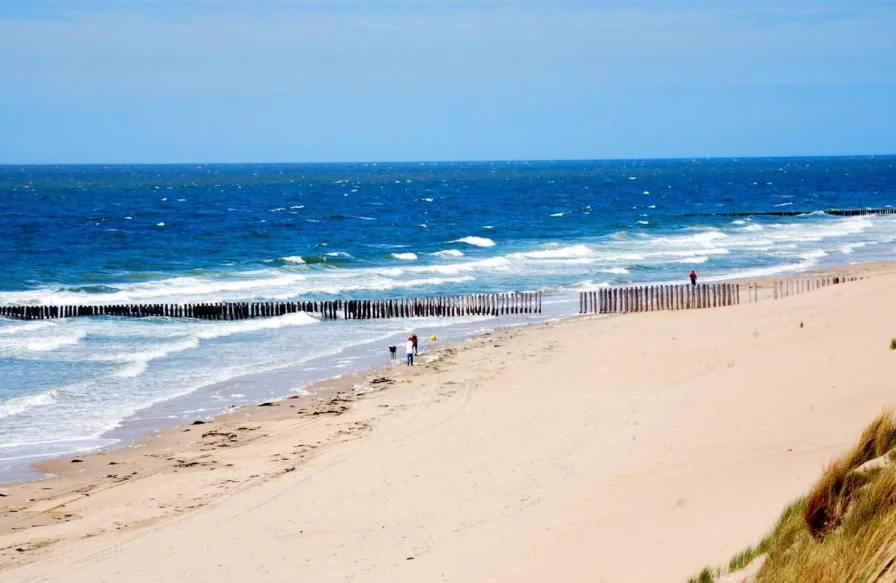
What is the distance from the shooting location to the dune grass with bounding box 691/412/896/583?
24.1ft

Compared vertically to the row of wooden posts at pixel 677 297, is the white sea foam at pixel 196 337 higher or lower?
lower

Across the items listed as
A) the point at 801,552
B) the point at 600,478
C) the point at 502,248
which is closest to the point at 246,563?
the point at 600,478

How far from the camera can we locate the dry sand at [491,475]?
39.3ft

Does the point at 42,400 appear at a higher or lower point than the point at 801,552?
lower

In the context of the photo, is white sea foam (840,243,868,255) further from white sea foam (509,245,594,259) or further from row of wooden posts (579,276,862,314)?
row of wooden posts (579,276,862,314)

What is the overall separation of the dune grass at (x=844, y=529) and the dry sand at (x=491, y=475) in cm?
118

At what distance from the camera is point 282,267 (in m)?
59.2

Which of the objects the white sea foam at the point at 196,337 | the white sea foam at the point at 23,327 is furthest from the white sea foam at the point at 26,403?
the white sea foam at the point at 23,327

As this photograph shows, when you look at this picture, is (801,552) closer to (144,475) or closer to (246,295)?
(144,475)

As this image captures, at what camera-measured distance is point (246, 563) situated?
13.1 metres

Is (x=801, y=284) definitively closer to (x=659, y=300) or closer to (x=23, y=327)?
(x=659, y=300)

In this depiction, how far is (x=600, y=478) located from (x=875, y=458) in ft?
17.6

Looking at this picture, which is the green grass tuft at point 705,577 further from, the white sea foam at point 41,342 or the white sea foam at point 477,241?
the white sea foam at point 477,241

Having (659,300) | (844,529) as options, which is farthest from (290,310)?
(844,529)
